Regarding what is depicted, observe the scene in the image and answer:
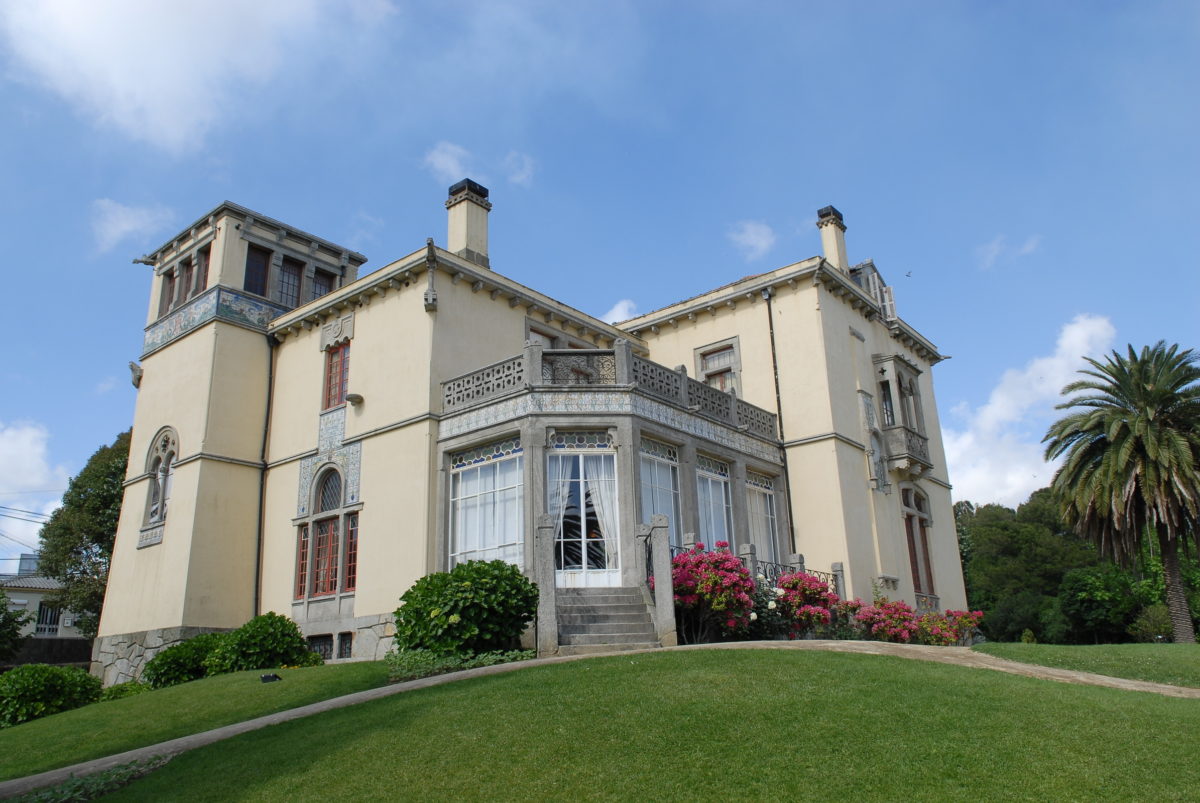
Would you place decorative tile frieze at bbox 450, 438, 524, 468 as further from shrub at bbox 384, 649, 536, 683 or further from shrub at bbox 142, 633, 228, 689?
shrub at bbox 142, 633, 228, 689

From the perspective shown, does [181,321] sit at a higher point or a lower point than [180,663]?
higher

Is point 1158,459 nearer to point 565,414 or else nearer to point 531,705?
point 565,414

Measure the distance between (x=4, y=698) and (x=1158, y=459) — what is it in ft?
84.4

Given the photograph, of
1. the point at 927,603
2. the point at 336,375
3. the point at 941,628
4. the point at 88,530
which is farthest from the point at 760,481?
the point at 88,530

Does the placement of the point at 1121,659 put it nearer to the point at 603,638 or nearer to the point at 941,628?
the point at 941,628

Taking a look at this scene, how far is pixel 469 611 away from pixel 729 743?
6982mm

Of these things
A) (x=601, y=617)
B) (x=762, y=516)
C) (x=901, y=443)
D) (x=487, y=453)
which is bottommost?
(x=601, y=617)

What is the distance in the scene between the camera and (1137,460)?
963 inches

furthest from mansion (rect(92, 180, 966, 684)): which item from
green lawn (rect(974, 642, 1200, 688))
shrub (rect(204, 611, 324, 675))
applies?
green lawn (rect(974, 642, 1200, 688))

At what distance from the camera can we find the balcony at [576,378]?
57.6ft

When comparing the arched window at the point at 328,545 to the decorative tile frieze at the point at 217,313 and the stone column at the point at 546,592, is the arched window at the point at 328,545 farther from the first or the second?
the stone column at the point at 546,592

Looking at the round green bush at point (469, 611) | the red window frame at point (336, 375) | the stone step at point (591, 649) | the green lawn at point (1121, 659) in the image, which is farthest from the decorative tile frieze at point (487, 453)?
the green lawn at point (1121, 659)

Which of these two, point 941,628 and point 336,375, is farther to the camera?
point 336,375

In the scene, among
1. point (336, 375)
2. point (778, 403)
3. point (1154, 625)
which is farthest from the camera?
point (1154, 625)
